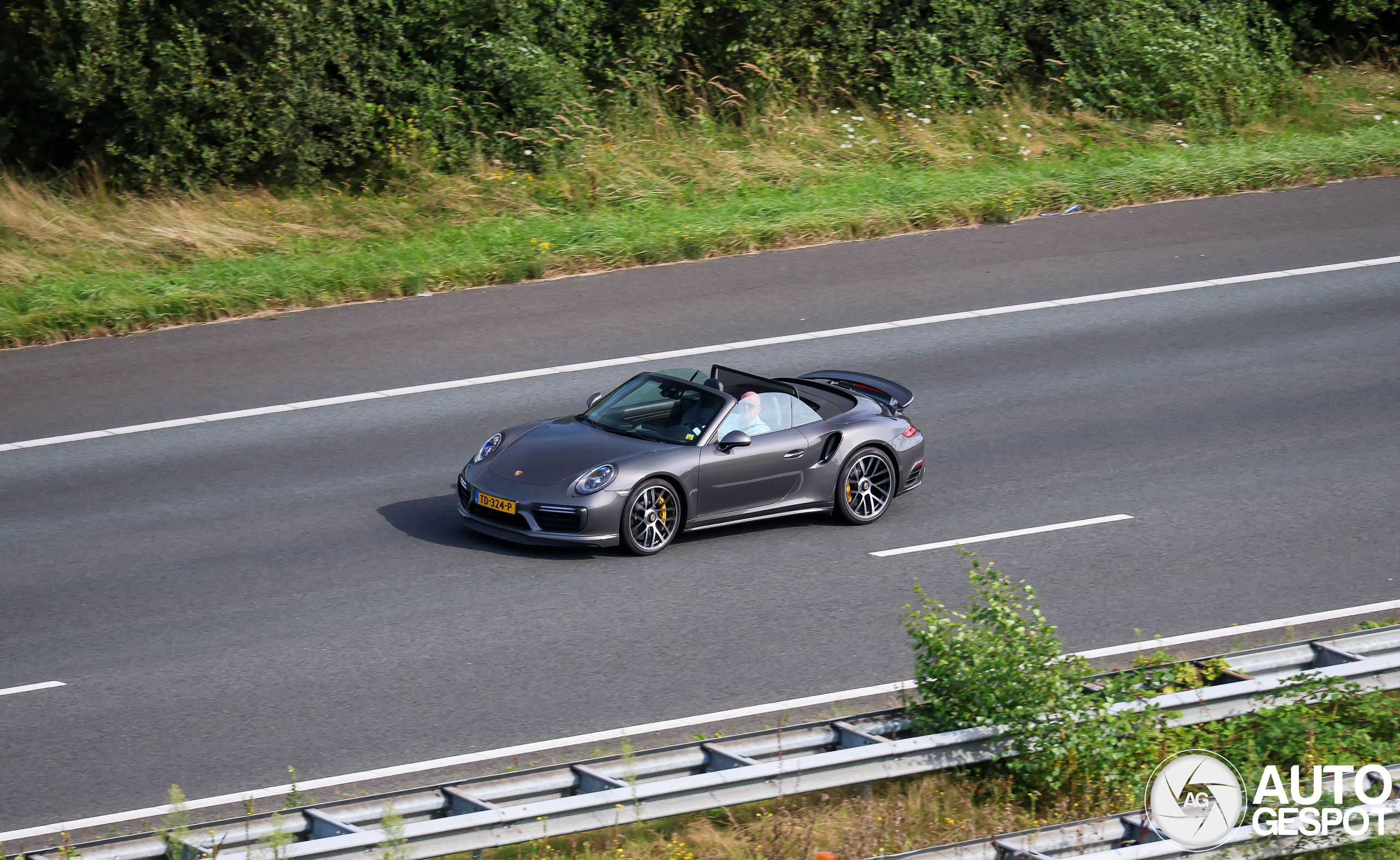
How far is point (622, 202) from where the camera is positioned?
19953mm

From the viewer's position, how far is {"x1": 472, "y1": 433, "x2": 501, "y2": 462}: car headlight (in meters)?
11.7

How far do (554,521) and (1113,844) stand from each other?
525cm

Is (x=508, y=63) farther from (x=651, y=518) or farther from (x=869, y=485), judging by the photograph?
(x=651, y=518)

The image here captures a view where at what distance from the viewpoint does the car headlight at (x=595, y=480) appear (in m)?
11.0

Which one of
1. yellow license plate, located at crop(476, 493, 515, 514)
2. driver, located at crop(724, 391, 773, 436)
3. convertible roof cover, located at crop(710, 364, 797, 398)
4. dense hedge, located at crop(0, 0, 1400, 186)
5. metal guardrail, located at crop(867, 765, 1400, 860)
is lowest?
metal guardrail, located at crop(867, 765, 1400, 860)

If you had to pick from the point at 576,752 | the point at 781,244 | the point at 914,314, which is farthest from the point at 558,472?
the point at 781,244

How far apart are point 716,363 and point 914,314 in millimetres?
2750

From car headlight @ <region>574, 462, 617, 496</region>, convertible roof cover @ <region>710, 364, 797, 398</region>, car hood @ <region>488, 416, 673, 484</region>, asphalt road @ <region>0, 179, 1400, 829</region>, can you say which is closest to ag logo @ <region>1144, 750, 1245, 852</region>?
asphalt road @ <region>0, 179, 1400, 829</region>

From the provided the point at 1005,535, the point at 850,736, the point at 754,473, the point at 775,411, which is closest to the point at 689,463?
the point at 754,473

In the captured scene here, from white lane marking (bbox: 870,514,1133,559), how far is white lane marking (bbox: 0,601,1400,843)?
196 centimetres

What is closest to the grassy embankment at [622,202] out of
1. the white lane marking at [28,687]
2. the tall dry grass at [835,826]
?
the white lane marking at [28,687]

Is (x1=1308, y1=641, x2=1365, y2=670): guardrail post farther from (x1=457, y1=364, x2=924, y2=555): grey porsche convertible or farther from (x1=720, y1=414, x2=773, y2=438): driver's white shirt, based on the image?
(x1=720, y1=414, x2=773, y2=438): driver's white shirt

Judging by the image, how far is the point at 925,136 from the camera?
22062 mm

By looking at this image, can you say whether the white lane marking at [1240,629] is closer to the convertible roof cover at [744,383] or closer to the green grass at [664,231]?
the convertible roof cover at [744,383]
